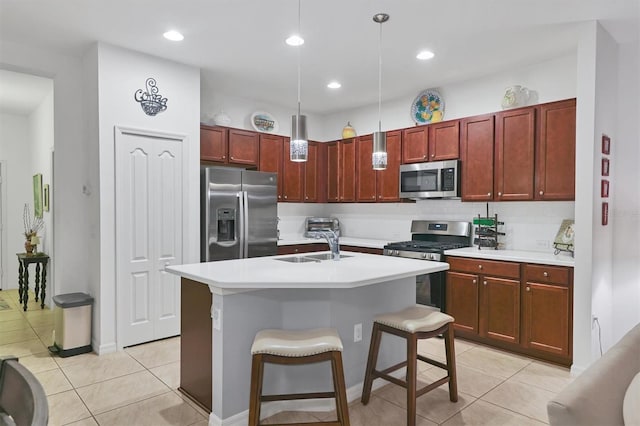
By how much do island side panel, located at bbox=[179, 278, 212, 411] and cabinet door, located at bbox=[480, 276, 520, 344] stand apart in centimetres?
257

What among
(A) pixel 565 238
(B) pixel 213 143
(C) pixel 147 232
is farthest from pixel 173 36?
(A) pixel 565 238

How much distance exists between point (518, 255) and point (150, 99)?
3.72m

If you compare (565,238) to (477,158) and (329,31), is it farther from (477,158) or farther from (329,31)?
(329,31)

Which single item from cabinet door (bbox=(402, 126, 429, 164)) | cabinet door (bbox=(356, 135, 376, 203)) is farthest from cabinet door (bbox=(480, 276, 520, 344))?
cabinet door (bbox=(356, 135, 376, 203))

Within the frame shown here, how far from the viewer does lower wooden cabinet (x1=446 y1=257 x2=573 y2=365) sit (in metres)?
3.40

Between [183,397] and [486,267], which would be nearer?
[183,397]

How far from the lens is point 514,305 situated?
367 cm

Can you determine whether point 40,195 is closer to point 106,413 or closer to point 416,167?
point 106,413

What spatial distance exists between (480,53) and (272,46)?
6.28ft

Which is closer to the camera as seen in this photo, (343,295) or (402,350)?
(343,295)

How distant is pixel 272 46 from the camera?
3.70 metres

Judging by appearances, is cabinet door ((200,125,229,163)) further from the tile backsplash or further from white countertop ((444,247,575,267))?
white countertop ((444,247,575,267))

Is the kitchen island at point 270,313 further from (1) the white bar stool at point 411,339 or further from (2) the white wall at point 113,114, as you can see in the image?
(2) the white wall at point 113,114

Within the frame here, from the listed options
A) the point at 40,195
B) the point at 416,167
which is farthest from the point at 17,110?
the point at 416,167
